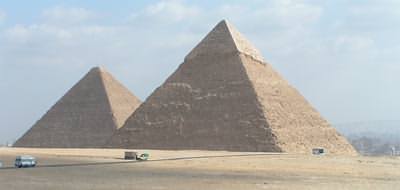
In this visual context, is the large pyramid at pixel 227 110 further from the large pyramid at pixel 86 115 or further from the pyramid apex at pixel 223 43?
the large pyramid at pixel 86 115

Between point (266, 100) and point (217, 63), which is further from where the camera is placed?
point (217, 63)

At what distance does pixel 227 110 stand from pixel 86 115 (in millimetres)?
39167

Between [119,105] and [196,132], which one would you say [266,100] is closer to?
[196,132]

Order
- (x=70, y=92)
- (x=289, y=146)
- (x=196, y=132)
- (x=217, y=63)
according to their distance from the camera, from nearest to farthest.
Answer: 1. (x=289, y=146)
2. (x=196, y=132)
3. (x=217, y=63)
4. (x=70, y=92)

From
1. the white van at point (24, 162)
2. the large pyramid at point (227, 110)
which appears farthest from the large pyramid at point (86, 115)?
the white van at point (24, 162)

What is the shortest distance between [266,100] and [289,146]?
9.05 metres

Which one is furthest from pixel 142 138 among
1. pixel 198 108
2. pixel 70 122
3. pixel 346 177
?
pixel 346 177

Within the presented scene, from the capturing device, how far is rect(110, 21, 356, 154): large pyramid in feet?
239

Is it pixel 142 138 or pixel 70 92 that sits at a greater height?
pixel 70 92

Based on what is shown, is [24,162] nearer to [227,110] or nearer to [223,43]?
[227,110]

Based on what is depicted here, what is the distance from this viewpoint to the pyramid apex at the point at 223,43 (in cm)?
8338

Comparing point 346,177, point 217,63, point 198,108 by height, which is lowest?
point 346,177

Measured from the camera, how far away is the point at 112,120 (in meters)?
105

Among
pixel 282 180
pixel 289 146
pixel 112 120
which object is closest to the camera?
pixel 282 180
